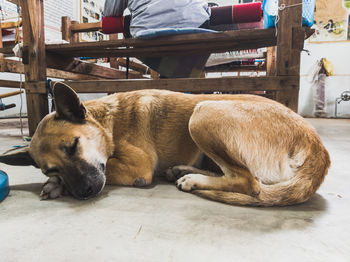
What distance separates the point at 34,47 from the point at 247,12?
7.66ft

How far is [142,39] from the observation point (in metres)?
2.22

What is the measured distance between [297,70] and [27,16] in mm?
2663

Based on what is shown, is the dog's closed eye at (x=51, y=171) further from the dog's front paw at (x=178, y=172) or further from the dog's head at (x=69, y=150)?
the dog's front paw at (x=178, y=172)

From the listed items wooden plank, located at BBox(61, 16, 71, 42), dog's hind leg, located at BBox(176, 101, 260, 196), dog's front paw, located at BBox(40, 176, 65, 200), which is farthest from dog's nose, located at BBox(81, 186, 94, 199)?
wooden plank, located at BBox(61, 16, 71, 42)

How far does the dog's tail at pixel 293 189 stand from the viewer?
1.01 metres

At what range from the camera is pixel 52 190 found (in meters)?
1.15

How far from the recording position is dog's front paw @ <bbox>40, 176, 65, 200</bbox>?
3.76 feet

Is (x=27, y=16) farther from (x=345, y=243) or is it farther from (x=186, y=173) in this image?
(x=345, y=243)

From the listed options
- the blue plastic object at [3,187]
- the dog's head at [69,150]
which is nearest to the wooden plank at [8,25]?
the dog's head at [69,150]

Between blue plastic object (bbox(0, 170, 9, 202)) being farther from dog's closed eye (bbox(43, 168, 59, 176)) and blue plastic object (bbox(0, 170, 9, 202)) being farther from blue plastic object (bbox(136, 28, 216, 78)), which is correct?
blue plastic object (bbox(136, 28, 216, 78))

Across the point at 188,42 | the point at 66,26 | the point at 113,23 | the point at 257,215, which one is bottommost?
the point at 257,215

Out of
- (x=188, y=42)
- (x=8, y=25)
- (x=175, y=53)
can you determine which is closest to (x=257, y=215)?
(x=188, y=42)

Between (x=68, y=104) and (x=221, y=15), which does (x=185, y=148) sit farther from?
(x=221, y=15)

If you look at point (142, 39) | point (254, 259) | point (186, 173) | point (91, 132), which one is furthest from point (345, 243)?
point (142, 39)
